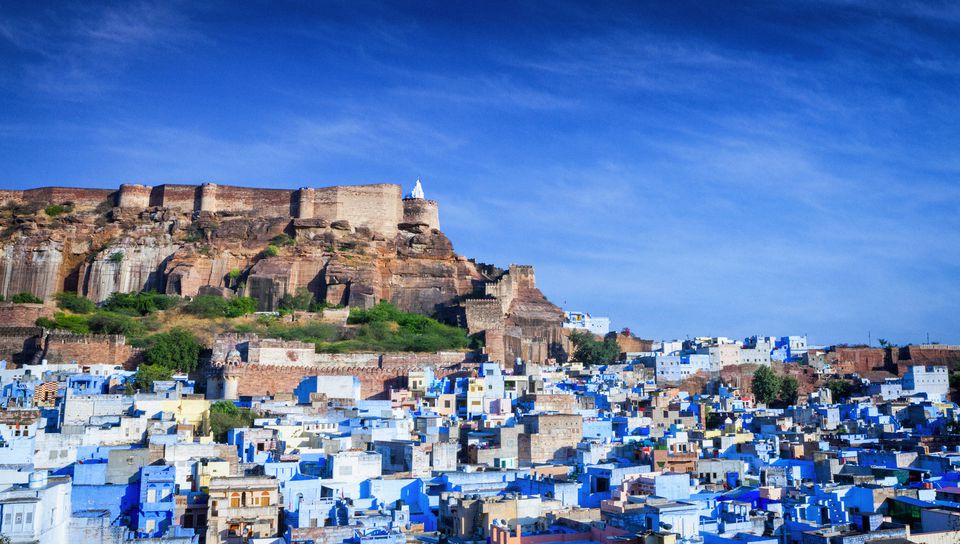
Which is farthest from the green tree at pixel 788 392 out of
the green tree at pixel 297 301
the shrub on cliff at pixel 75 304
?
the shrub on cliff at pixel 75 304

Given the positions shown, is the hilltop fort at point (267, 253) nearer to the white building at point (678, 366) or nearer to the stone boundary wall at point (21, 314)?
the white building at point (678, 366)

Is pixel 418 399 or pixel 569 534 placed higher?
pixel 418 399

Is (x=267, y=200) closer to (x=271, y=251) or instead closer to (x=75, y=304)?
(x=271, y=251)

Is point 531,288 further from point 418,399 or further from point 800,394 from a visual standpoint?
point 418,399

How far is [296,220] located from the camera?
5322cm

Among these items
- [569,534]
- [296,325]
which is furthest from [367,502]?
[296,325]

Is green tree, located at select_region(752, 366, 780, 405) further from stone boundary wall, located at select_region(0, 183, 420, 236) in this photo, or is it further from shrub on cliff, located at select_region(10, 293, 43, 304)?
shrub on cliff, located at select_region(10, 293, 43, 304)

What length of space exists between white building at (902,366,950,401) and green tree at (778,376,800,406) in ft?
15.9

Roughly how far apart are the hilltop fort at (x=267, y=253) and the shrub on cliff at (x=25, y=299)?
3.04 feet

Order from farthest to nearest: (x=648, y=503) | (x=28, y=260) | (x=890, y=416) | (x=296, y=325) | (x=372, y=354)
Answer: (x=28, y=260), (x=296, y=325), (x=372, y=354), (x=890, y=416), (x=648, y=503)

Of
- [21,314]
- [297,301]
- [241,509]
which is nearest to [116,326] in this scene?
[21,314]

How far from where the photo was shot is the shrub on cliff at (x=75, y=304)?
46344 mm

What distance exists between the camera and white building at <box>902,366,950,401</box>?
4700 cm

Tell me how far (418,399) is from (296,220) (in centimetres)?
2006
